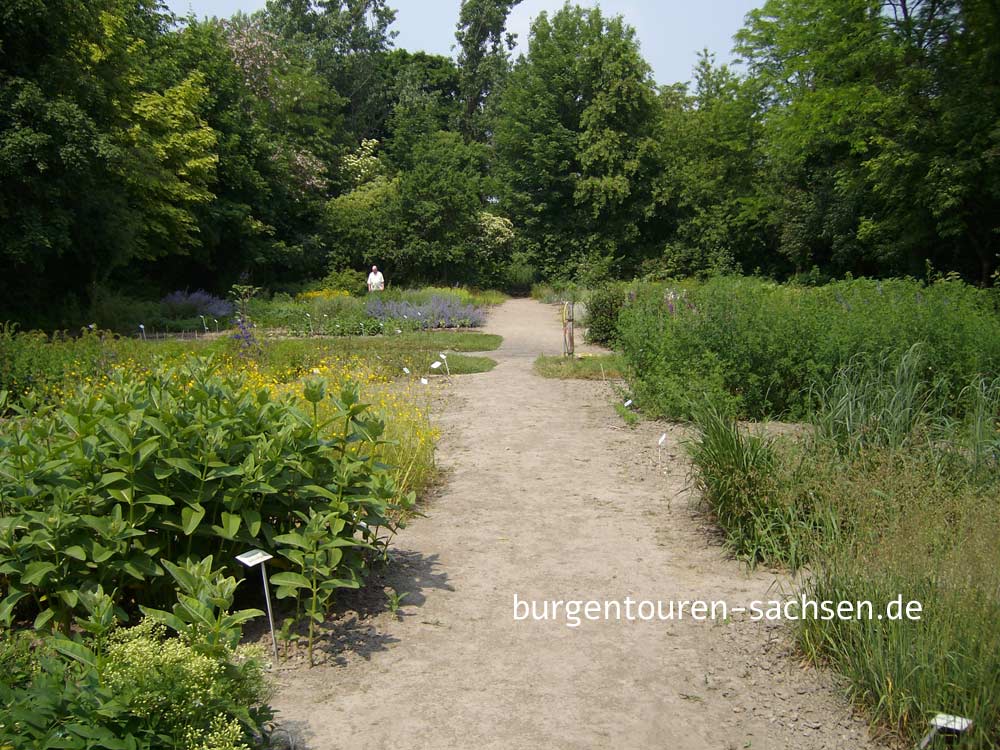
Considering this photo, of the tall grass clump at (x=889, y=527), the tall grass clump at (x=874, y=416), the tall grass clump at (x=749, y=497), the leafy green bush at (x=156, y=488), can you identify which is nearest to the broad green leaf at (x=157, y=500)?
the leafy green bush at (x=156, y=488)

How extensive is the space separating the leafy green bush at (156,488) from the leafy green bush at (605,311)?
1195cm

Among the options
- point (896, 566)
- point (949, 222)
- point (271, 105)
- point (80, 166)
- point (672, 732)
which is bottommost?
point (672, 732)

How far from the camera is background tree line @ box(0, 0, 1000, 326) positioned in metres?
18.5

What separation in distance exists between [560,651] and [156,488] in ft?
6.74

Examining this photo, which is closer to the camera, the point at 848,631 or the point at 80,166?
the point at 848,631

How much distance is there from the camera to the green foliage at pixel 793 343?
810cm

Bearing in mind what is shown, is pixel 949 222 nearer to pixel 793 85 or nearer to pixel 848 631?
pixel 793 85

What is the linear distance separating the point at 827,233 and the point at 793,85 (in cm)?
775

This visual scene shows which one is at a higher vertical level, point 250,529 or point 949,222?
point 949,222

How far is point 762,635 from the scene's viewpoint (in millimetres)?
4070

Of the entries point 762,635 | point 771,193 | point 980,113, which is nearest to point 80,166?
point 762,635

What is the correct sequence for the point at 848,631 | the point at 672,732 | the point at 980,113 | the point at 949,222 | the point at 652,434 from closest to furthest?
the point at 672,732 → the point at 848,631 → the point at 652,434 → the point at 980,113 → the point at 949,222

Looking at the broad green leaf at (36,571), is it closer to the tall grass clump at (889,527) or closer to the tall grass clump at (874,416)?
the tall grass clump at (889,527)

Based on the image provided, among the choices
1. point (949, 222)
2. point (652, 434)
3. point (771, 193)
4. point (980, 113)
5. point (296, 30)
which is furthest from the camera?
point (296, 30)
